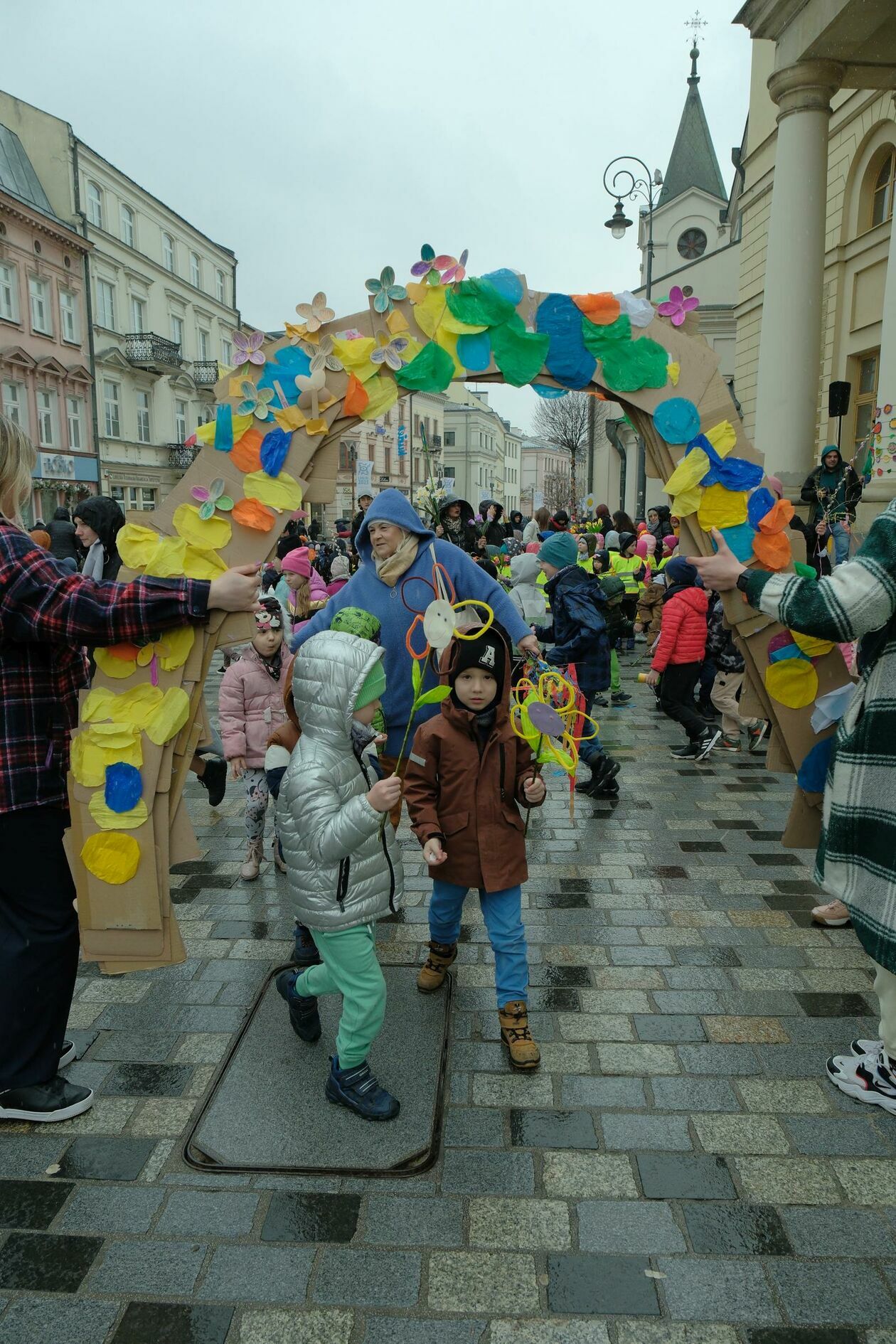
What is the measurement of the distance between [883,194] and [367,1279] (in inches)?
624

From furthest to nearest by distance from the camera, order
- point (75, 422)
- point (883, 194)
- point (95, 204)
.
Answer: point (95, 204) → point (75, 422) → point (883, 194)

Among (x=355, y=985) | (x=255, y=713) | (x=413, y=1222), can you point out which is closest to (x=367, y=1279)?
(x=413, y=1222)

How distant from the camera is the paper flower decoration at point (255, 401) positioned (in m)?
3.45

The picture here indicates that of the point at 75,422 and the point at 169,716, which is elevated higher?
the point at 75,422

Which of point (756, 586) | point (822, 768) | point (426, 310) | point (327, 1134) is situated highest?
point (426, 310)

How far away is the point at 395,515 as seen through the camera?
374 centimetres

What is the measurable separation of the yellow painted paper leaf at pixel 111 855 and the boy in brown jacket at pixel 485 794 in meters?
1.13

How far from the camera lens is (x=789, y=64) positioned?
428 inches

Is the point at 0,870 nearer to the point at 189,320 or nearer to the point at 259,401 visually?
the point at 259,401

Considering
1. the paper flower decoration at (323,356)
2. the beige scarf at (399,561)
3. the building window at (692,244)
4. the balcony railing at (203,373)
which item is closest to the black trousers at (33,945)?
the beige scarf at (399,561)

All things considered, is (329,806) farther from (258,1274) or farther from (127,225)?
(127,225)

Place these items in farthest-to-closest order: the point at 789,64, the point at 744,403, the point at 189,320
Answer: the point at 189,320, the point at 744,403, the point at 789,64

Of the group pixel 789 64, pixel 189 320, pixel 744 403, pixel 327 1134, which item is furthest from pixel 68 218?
pixel 327 1134

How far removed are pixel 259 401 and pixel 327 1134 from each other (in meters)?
2.57
